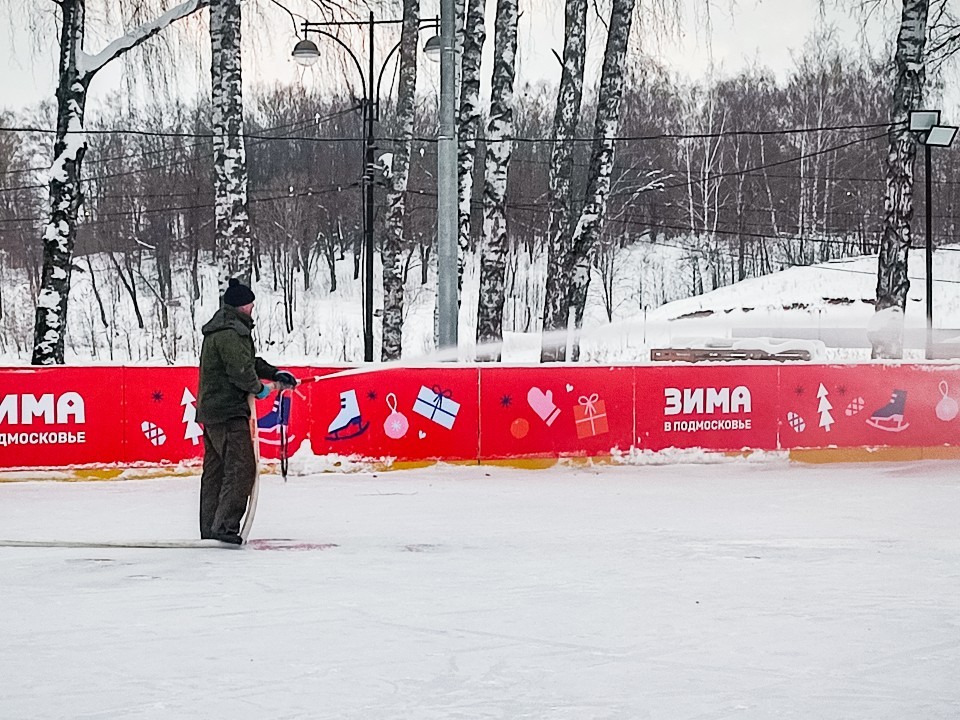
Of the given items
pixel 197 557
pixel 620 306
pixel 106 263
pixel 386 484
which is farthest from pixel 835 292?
pixel 197 557

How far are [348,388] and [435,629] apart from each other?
7.36 metres

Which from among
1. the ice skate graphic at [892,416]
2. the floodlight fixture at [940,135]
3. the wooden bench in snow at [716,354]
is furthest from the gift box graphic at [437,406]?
the wooden bench in snow at [716,354]

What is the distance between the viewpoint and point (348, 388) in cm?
1331

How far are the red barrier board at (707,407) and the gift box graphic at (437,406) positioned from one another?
81.9 inches

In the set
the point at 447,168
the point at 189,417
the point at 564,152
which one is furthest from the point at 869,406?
the point at 564,152

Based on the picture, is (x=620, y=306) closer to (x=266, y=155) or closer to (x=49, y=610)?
(x=266, y=155)

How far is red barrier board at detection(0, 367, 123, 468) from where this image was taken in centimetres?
1269

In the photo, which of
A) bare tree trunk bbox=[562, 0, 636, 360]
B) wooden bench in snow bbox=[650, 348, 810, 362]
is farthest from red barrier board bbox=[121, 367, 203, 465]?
wooden bench in snow bbox=[650, 348, 810, 362]

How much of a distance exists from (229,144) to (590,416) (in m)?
7.50

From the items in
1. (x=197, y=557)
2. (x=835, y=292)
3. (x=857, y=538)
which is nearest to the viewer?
(x=197, y=557)

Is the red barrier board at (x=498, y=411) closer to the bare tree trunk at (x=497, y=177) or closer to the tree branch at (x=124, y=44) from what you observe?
the tree branch at (x=124, y=44)

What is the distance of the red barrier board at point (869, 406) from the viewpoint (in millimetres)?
14133

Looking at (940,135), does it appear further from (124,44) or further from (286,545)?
(286,545)

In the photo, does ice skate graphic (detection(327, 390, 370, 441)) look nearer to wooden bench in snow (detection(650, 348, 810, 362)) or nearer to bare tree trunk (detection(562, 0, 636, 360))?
bare tree trunk (detection(562, 0, 636, 360))
